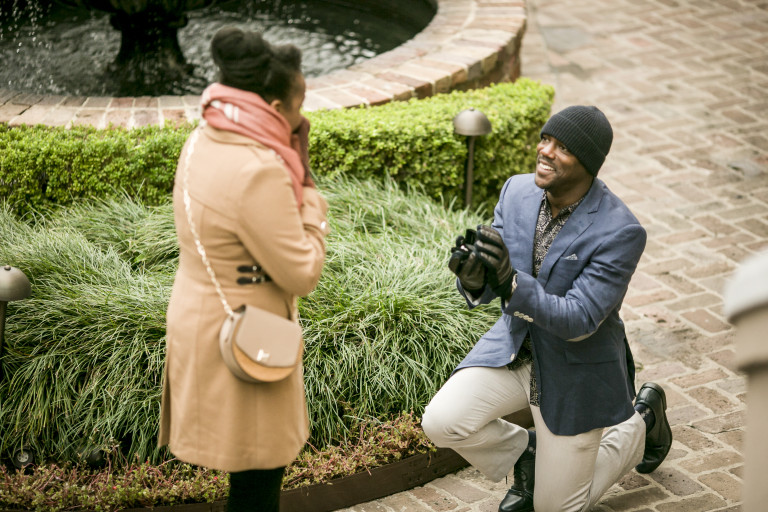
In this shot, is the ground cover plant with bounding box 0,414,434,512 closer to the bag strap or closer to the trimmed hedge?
the bag strap

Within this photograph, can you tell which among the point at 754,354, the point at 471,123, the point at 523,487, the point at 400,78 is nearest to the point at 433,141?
the point at 471,123

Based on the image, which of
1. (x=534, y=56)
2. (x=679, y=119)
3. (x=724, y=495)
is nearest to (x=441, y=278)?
(x=724, y=495)

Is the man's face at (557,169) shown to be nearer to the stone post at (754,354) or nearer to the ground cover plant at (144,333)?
the ground cover plant at (144,333)

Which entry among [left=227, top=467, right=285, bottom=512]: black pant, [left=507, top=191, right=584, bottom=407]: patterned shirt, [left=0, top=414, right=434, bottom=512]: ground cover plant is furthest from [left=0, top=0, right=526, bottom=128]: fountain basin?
[left=227, top=467, right=285, bottom=512]: black pant

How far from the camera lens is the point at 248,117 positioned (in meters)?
2.58

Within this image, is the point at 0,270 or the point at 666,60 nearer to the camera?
the point at 0,270

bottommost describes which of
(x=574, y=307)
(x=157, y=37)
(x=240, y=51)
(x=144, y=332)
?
(x=144, y=332)

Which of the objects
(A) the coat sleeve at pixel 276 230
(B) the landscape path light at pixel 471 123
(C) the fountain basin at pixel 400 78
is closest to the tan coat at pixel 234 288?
(A) the coat sleeve at pixel 276 230

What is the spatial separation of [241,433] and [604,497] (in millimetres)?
1930

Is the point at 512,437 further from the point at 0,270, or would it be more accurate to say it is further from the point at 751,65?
the point at 751,65

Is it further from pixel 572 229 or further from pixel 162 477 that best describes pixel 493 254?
pixel 162 477

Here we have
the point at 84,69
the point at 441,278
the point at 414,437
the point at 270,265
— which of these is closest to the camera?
the point at 270,265

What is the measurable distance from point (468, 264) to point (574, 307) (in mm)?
432

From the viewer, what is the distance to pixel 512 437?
3.73 metres
